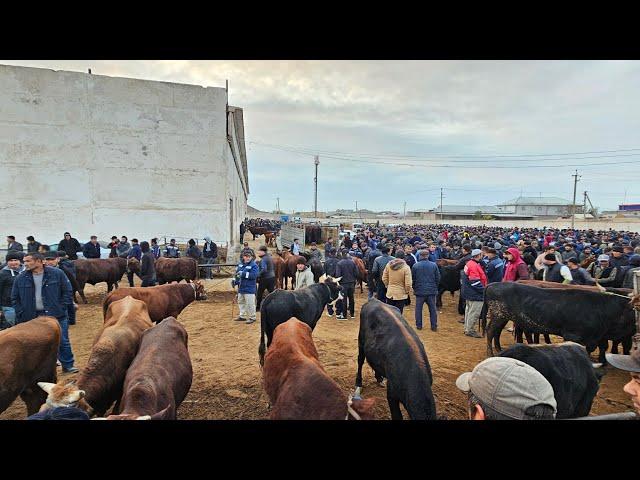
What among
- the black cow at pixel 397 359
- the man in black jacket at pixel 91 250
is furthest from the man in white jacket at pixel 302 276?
the man in black jacket at pixel 91 250

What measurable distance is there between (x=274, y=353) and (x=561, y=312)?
16.6 feet

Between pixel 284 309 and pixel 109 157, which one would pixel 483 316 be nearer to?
pixel 284 309

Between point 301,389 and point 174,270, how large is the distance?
10.3m

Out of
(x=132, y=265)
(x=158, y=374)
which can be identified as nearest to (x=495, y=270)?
(x=158, y=374)

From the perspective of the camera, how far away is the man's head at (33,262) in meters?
5.56

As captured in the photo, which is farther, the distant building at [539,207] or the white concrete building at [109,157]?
the distant building at [539,207]

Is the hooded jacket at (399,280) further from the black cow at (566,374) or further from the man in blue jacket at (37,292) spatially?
the man in blue jacket at (37,292)

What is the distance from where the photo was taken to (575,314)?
6.20 m

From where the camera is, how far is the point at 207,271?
15.2 metres

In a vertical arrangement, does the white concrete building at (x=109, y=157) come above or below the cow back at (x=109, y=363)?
above

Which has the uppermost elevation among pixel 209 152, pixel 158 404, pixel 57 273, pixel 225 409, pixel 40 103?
pixel 40 103

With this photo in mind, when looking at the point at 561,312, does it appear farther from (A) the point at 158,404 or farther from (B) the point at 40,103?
(B) the point at 40,103

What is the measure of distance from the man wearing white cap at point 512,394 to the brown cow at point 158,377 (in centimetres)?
253

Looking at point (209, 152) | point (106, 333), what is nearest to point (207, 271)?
point (209, 152)
